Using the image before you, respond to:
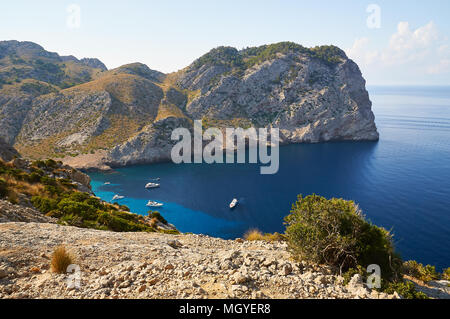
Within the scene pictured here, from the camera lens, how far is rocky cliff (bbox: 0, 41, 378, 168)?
94.2 m

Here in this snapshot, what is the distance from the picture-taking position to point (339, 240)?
10.8 metres

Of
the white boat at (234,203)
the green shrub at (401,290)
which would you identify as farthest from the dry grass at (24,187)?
the white boat at (234,203)

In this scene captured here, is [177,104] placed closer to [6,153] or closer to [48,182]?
[6,153]

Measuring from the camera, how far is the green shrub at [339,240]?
10753mm

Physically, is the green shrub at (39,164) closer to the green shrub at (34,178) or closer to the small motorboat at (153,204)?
the green shrub at (34,178)

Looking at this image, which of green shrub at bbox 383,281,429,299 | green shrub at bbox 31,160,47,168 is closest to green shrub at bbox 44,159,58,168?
green shrub at bbox 31,160,47,168

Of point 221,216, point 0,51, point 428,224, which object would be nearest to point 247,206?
point 221,216

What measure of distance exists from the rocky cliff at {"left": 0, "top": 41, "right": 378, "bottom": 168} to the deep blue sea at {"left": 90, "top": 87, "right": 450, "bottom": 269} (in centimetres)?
1476

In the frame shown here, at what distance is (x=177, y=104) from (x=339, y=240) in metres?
130

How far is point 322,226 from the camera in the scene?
11664 mm

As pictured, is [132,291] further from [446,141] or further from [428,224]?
[446,141]

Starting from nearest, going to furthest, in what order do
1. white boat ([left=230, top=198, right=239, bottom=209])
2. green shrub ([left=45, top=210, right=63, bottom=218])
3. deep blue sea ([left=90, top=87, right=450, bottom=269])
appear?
green shrub ([left=45, top=210, right=63, bottom=218])
deep blue sea ([left=90, top=87, right=450, bottom=269])
white boat ([left=230, top=198, right=239, bottom=209])

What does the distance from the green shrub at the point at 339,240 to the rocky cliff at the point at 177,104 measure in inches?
3439

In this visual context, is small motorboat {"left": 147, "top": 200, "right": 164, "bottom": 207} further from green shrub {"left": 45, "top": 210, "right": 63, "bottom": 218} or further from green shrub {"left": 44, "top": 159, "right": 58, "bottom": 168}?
green shrub {"left": 45, "top": 210, "right": 63, "bottom": 218}
